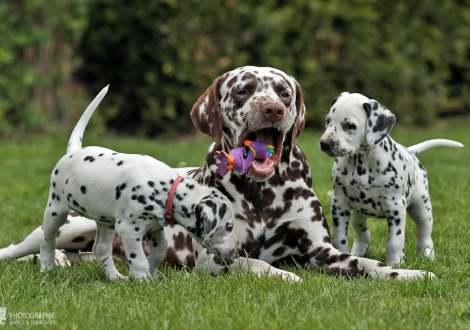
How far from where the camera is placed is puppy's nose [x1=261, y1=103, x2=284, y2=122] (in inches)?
191

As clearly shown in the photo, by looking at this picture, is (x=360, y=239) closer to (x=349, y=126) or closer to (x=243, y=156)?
(x=349, y=126)

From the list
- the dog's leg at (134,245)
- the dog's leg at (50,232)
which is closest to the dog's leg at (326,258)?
the dog's leg at (134,245)

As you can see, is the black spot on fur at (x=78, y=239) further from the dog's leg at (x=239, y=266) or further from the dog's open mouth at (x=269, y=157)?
the dog's open mouth at (x=269, y=157)

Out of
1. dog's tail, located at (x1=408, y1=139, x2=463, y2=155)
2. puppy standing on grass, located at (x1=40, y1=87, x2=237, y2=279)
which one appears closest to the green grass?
puppy standing on grass, located at (x1=40, y1=87, x2=237, y2=279)

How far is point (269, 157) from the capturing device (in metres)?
5.01

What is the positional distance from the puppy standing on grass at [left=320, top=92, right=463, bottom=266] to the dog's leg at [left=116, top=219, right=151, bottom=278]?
142 cm

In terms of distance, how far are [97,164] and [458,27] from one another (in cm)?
1454

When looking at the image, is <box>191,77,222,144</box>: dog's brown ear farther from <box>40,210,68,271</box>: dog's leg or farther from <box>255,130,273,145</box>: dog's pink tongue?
<box>40,210,68,271</box>: dog's leg

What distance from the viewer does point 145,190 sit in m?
4.71

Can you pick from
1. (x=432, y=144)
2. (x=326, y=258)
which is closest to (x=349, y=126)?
(x=326, y=258)

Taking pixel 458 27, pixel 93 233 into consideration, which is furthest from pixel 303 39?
pixel 93 233

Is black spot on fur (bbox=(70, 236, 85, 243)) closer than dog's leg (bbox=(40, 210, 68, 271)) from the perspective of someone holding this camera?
No

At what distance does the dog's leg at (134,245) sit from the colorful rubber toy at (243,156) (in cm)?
70

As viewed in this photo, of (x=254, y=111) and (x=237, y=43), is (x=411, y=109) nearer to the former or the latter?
(x=237, y=43)
